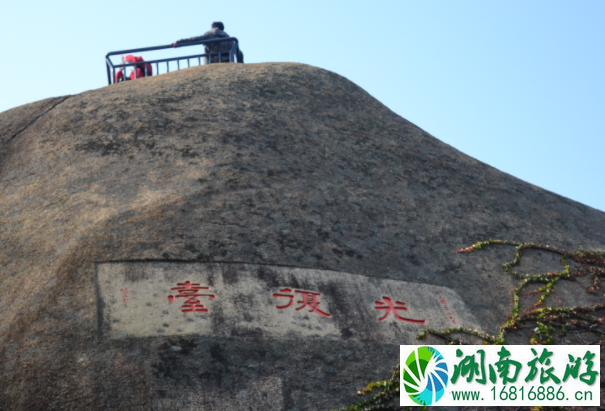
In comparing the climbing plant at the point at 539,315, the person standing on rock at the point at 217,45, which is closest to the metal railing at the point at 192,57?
the person standing on rock at the point at 217,45

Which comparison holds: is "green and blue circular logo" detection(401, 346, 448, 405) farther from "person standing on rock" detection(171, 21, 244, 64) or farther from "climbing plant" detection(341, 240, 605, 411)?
"person standing on rock" detection(171, 21, 244, 64)

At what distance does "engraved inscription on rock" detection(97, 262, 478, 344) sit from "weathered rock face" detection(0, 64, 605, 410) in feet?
0.10

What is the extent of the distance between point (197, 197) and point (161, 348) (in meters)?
3.11

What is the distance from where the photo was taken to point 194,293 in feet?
26.4

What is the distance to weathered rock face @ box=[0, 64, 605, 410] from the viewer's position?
7.17 meters

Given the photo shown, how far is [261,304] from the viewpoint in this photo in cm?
819

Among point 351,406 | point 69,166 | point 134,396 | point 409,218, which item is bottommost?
point 351,406

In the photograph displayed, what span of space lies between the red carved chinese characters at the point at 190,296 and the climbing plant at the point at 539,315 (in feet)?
7.08

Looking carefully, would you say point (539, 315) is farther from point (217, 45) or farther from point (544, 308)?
point (217, 45)

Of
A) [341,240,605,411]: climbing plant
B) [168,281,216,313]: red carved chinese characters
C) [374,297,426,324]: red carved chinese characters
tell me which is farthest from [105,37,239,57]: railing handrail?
[374,297,426,324]: red carved chinese characters

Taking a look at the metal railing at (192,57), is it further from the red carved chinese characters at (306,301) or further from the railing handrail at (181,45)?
the red carved chinese characters at (306,301)

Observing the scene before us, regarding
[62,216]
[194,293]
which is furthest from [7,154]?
[194,293]

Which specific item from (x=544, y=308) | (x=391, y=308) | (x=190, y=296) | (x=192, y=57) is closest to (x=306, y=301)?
(x=391, y=308)

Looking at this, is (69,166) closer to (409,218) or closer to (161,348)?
(161,348)
